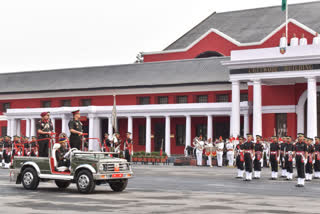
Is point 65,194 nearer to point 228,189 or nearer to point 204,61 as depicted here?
point 228,189

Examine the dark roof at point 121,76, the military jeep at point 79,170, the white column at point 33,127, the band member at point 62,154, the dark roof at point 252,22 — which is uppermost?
the dark roof at point 252,22

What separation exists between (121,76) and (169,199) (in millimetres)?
40817

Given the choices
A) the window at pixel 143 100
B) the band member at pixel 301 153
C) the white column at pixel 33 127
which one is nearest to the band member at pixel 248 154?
the band member at pixel 301 153

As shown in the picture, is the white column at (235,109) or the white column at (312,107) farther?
the white column at (235,109)

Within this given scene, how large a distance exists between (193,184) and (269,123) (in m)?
24.0

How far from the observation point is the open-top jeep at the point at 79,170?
17.3m

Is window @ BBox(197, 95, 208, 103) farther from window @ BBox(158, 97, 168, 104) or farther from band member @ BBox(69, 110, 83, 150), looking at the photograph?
band member @ BBox(69, 110, 83, 150)

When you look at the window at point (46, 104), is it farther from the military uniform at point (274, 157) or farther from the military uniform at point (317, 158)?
the military uniform at point (317, 158)

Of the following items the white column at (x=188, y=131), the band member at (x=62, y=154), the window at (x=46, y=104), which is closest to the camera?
the band member at (x=62, y=154)

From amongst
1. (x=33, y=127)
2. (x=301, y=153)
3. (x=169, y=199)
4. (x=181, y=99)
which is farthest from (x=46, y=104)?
(x=169, y=199)

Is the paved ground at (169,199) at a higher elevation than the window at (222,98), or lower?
lower

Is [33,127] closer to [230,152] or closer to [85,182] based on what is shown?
[230,152]

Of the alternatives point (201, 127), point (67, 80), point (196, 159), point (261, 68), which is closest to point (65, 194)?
point (196, 159)

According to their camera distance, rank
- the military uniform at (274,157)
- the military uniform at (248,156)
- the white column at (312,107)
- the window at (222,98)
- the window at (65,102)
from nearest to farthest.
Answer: the military uniform at (248,156)
the military uniform at (274,157)
the white column at (312,107)
the window at (222,98)
the window at (65,102)
